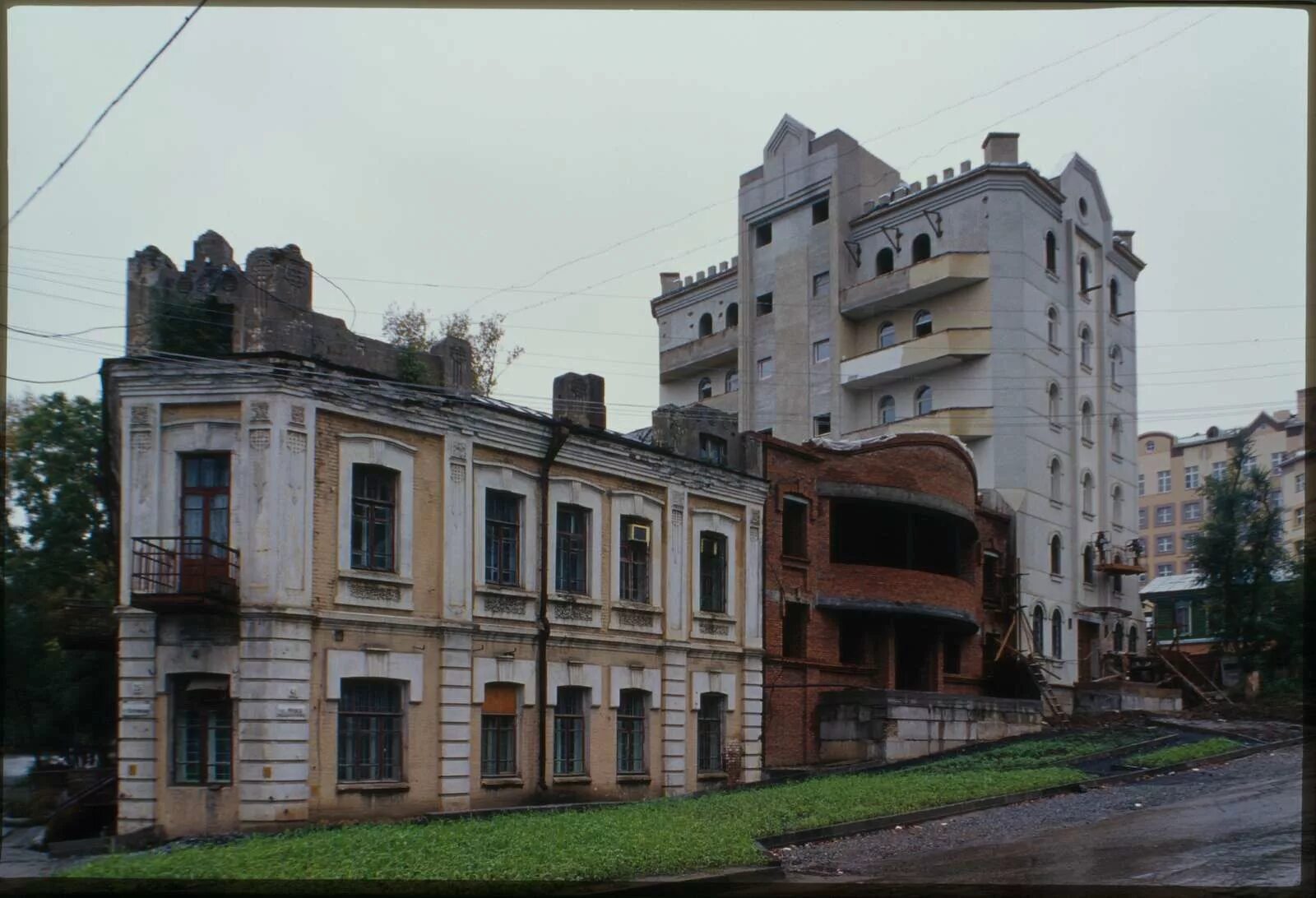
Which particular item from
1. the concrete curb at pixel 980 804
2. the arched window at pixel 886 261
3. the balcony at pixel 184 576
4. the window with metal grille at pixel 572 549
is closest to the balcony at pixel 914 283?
the arched window at pixel 886 261

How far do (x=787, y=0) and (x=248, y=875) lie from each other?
1048 cm

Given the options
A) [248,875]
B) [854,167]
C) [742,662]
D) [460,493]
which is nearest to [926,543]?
[742,662]

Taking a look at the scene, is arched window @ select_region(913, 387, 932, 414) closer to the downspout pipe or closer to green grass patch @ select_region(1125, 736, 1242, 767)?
green grass patch @ select_region(1125, 736, 1242, 767)

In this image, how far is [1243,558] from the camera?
36562 mm

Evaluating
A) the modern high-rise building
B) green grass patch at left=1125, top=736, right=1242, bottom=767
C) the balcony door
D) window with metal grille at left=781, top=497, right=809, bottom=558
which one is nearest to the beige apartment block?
the modern high-rise building

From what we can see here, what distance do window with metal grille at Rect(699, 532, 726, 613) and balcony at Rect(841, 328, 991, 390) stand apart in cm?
1446

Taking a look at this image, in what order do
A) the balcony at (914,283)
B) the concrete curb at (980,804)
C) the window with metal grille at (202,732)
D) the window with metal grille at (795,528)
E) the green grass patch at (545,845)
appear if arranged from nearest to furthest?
the green grass patch at (545,845), the window with metal grille at (202,732), the concrete curb at (980,804), the window with metal grille at (795,528), the balcony at (914,283)

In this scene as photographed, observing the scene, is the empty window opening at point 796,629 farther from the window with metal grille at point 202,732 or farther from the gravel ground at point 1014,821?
the window with metal grille at point 202,732

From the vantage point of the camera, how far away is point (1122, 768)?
25.4 metres

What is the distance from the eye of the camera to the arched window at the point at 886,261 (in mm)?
41594

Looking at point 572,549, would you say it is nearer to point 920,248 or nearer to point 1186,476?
point 920,248

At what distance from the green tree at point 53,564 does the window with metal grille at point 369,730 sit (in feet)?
29.1

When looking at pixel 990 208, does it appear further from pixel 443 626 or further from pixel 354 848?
pixel 354 848

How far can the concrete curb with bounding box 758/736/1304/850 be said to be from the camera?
19.1 metres
